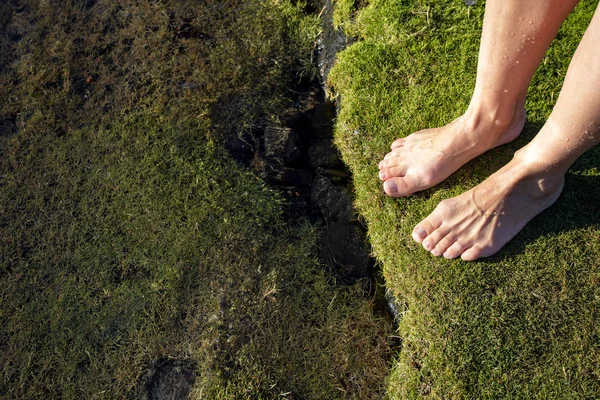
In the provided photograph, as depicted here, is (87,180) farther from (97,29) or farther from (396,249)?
(396,249)

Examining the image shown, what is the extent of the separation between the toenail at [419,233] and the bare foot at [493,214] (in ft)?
0.09

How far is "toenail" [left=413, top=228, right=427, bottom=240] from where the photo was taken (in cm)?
251

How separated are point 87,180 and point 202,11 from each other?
4.64 ft

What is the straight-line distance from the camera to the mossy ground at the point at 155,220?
7.92 feet

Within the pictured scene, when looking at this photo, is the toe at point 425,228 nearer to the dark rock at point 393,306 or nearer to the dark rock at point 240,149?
the dark rock at point 393,306

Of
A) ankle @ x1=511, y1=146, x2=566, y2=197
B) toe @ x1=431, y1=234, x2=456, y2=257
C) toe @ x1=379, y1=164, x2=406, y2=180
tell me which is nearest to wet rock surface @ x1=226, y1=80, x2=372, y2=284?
toe @ x1=379, y1=164, x2=406, y2=180

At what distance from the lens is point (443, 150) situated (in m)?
2.57

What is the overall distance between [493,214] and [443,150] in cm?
41

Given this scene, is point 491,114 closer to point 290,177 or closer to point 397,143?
point 397,143

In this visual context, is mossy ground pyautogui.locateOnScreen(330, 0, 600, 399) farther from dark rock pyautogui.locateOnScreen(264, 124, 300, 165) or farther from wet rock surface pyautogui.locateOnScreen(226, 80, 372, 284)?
dark rock pyautogui.locateOnScreen(264, 124, 300, 165)

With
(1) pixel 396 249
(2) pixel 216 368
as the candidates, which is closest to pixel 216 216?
(2) pixel 216 368

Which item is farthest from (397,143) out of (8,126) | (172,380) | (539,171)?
(8,126)

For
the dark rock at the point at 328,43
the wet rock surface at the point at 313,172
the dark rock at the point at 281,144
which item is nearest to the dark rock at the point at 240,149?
the wet rock surface at the point at 313,172

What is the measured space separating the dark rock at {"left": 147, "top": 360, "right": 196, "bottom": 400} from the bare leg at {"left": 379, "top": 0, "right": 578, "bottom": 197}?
4.47 ft
